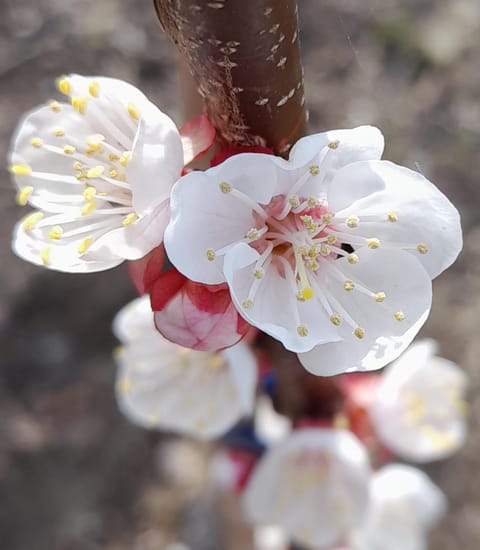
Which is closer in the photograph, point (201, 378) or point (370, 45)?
point (201, 378)

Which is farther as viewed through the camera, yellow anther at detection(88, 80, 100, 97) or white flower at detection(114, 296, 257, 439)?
white flower at detection(114, 296, 257, 439)

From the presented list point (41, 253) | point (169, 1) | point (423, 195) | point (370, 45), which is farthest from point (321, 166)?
point (370, 45)

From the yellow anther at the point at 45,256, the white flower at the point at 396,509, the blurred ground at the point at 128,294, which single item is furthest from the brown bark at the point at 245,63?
the blurred ground at the point at 128,294

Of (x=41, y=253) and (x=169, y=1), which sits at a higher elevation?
(x=169, y=1)

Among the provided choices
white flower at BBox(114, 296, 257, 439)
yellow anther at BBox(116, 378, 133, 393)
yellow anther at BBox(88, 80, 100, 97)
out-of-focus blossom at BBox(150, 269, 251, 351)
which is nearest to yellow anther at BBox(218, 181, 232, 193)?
out-of-focus blossom at BBox(150, 269, 251, 351)

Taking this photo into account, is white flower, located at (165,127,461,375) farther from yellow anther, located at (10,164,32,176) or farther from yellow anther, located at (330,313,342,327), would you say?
yellow anther, located at (10,164,32,176)

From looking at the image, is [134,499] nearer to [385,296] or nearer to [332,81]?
[332,81]

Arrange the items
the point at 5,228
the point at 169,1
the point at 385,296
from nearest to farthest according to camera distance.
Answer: the point at 169,1
the point at 385,296
the point at 5,228
